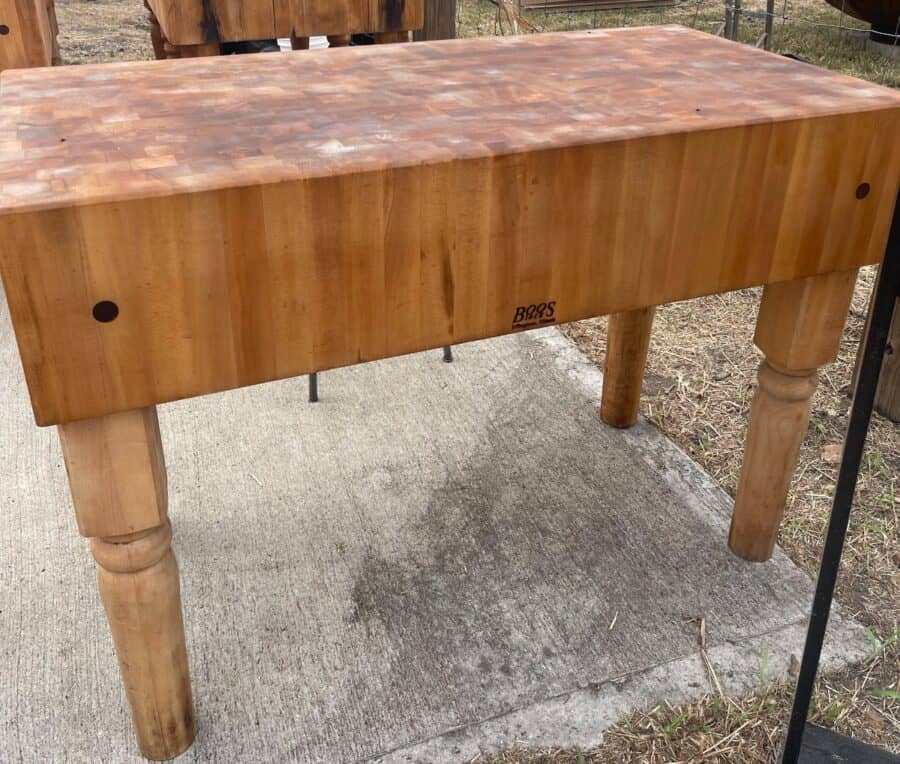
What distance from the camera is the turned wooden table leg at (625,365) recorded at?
177 centimetres

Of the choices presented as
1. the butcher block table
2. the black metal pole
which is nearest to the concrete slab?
the butcher block table

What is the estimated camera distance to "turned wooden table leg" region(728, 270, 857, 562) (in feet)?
4.35

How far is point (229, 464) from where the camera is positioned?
1.80m

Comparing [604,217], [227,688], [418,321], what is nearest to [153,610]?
[227,688]

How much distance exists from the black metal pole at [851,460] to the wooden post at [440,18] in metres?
2.24

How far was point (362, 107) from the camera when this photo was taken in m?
1.16

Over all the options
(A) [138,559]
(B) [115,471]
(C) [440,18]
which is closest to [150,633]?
(A) [138,559]

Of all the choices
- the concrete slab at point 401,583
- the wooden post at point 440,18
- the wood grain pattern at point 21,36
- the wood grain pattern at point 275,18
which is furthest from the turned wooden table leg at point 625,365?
the wood grain pattern at point 21,36

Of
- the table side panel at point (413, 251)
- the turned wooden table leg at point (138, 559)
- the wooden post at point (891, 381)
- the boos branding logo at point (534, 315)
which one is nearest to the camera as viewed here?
the table side panel at point (413, 251)

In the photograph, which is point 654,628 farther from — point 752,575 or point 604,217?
point 604,217

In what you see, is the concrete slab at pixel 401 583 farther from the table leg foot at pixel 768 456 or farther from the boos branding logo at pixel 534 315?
the boos branding logo at pixel 534 315

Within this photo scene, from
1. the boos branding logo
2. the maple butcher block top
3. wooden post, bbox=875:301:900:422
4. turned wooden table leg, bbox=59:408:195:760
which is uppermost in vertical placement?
the maple butcher block top

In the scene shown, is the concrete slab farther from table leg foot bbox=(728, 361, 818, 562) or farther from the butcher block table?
the butcher block table

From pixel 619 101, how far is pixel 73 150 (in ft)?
2.06
